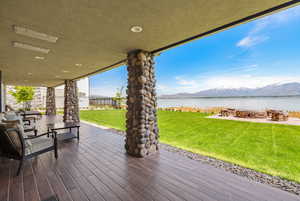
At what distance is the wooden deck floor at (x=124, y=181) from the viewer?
6.22 ft

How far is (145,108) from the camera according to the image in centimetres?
342

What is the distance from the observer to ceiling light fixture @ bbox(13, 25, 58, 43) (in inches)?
90.0

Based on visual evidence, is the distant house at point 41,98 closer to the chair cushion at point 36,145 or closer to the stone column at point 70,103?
the stone column at point 70,103

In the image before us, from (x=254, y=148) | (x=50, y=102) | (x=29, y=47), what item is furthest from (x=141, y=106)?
(x=50, y=102)

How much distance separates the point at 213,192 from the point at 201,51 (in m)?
22.2

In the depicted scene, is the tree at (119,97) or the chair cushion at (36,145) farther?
the tree at (119,97)

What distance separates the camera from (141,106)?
336 centimetres

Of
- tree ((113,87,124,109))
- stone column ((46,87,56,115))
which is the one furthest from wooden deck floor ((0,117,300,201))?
tree ((113,87,124,109))

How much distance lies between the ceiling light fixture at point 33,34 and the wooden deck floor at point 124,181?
248cm

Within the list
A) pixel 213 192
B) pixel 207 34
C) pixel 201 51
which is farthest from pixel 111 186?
pixel 201 51

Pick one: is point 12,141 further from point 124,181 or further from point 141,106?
point 141,106

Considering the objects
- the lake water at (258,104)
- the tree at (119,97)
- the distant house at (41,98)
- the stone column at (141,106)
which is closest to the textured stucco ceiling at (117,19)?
the stone column at (141,106)

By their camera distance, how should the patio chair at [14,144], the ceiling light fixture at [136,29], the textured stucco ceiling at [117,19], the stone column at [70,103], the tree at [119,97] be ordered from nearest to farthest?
the textured stucco ceiling at [117,19]
the ceiling light fixture at [136,29]
the patio chair at [14,144]
the stone column at [70,103]
the tree at [119,97]

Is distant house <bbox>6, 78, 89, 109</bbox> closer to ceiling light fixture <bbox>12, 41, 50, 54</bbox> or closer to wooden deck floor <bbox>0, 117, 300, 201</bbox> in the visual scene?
ceiling light fixture <bbox>12, 41, 50, 54</bbox>
